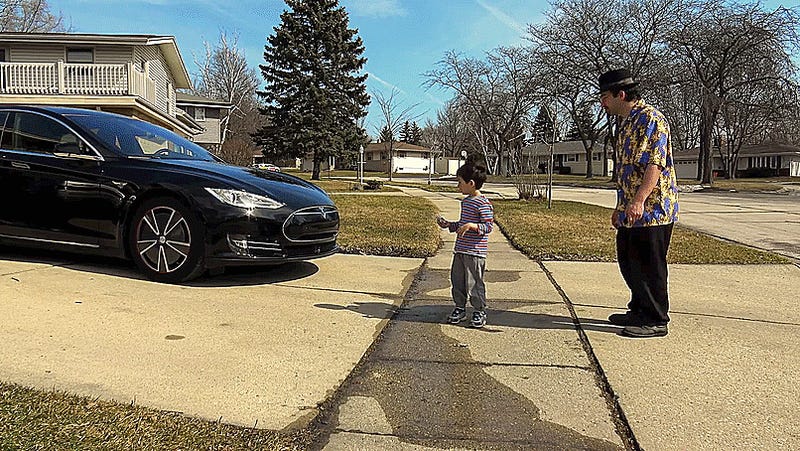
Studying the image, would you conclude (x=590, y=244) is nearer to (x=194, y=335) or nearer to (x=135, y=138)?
(x=135, y=138)

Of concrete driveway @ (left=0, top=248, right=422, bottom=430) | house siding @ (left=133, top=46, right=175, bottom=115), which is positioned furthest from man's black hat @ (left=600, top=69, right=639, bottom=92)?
house siding @ (left=133, top=46, right=175, bottom=115)

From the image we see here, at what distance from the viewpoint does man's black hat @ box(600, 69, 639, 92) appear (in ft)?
12.9

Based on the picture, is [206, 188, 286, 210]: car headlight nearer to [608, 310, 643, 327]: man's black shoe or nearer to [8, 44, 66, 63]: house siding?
[608, 310, 643, 327]: man's black shoe

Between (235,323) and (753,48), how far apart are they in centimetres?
3498

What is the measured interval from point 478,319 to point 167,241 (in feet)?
8.34

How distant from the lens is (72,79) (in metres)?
19.8

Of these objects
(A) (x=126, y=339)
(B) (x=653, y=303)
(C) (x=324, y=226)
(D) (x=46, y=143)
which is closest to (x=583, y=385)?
(B) (x=653, y=303)

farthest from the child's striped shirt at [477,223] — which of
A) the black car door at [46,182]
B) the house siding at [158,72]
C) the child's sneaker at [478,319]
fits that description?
the house siding at [158,72]

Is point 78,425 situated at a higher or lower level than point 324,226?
lower

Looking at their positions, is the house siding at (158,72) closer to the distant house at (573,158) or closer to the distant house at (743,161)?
the distant house at (743,161)

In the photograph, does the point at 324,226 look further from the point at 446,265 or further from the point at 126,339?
the point at 126,339

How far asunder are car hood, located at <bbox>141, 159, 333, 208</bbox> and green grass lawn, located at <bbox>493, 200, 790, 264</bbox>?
116 inches

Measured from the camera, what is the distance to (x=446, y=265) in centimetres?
661

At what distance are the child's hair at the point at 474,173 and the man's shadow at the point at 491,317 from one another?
3.08ft
